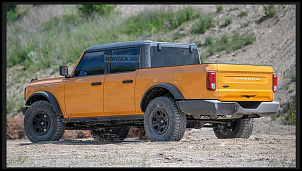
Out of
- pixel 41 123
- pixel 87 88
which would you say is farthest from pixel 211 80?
pixel 41 123

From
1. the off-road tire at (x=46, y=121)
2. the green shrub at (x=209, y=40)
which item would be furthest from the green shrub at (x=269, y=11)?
the off-road tire at (x=46, y=121)

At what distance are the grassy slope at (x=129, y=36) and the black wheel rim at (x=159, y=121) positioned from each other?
1131 centimetres

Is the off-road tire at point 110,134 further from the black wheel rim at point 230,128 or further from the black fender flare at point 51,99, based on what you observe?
the black wheel rim at point 230,128

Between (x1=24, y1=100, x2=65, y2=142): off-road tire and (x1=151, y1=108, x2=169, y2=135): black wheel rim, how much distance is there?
8.60 ft

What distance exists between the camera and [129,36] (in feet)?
90.9

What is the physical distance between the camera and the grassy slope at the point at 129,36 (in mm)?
24406

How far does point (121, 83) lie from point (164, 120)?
3.98ft

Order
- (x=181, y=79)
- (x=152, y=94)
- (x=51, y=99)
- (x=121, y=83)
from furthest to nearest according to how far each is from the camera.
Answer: (x=51, y=99)
(x=121, y=83)
(x=152, y=94)
(x=181, y=79)

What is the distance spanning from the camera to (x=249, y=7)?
27.4 metres

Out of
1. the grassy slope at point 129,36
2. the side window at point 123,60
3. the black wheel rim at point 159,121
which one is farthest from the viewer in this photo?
the grassy slope at point 129,36

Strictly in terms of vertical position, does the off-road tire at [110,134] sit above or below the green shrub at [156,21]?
below

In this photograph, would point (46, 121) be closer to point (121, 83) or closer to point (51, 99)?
point (51, 99)

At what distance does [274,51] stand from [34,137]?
1274 cm

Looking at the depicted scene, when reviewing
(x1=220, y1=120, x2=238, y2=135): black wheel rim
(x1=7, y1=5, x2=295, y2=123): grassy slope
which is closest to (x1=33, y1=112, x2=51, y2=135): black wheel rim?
(x1=220, y1=120, x2=238, y2=135): black wheel rim
